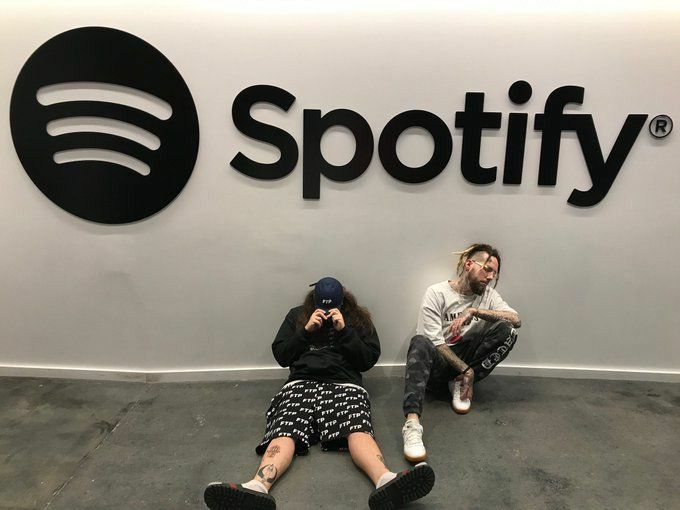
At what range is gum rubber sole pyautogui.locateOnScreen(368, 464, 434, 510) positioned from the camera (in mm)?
1649

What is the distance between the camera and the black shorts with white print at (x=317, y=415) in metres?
2.03

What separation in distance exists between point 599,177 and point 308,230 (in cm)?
177

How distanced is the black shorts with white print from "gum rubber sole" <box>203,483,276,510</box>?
37 cm

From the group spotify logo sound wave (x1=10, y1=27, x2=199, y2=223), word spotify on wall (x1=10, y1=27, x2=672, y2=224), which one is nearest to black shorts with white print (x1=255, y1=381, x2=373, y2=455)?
word spotify on wall (x1=10, y1=27, x2=672, y2=224)

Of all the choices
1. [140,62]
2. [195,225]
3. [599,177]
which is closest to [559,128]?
[599,177]

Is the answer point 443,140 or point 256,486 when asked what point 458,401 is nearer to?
point 256,486

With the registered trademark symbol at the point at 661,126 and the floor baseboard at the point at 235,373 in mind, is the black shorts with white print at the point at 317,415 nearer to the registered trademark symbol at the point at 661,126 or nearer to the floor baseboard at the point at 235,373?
the floor baseboard at the point at 235,373

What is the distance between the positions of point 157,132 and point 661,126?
115 inches

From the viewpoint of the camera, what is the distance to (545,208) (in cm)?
257

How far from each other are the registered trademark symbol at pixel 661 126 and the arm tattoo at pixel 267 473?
108 inches

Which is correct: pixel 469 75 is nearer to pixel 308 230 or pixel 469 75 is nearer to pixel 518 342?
pixel 308 230

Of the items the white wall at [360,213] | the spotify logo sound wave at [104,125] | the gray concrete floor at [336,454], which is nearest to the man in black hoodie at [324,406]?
the gray concrete floor at [336,454]

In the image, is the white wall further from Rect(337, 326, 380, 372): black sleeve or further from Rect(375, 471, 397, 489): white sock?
Rect(375, 471, 397, 489): white sock

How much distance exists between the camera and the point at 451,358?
7.89 ft
